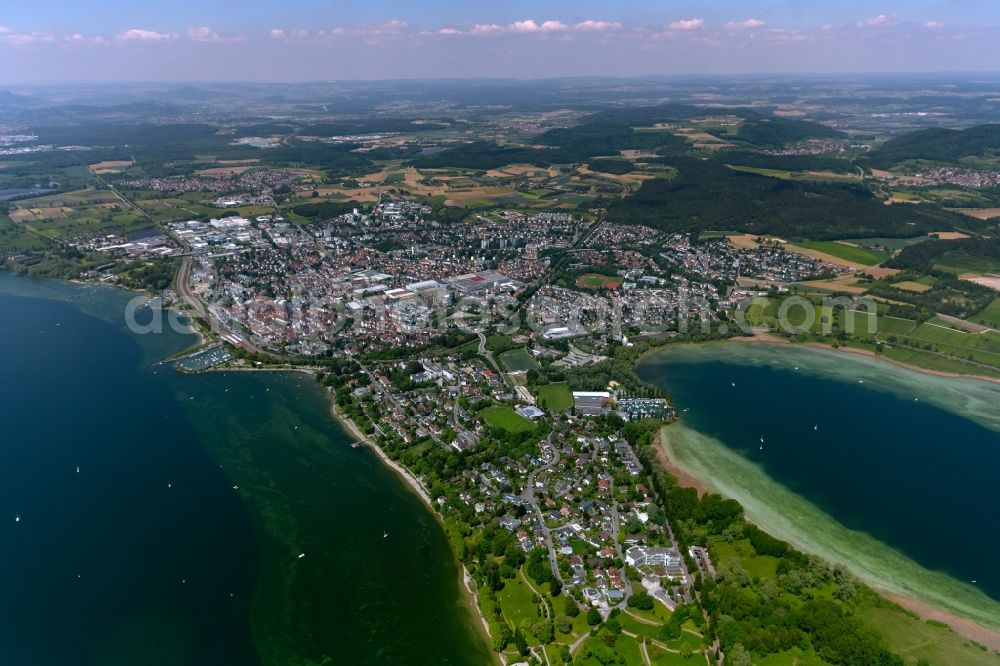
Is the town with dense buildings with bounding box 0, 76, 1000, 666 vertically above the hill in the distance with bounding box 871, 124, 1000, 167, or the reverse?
the hill in the distance with bounding box 871, 124, 1000, 167

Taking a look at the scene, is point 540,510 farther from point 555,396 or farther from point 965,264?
point 965,264

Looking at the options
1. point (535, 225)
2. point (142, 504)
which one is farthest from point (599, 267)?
point (142, 504)

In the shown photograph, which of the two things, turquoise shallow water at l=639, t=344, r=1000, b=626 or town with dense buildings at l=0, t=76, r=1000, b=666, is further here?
turquoise shallow water at l=639, t=344, r=1000, b=626

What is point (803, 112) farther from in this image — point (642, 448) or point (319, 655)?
point (319, 655)

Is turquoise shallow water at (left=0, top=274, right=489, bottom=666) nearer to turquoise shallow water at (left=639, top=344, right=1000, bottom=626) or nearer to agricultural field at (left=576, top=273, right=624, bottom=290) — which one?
turquoise shallow water at (left=639, top=344, right=1000, bottom=626)

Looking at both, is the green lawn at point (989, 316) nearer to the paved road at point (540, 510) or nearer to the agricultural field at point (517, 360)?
the agricultural field at point (517, 360)

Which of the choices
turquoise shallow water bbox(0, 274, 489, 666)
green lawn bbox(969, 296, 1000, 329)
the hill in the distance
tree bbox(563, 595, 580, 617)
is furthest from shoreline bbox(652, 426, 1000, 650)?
the hill in the distance
